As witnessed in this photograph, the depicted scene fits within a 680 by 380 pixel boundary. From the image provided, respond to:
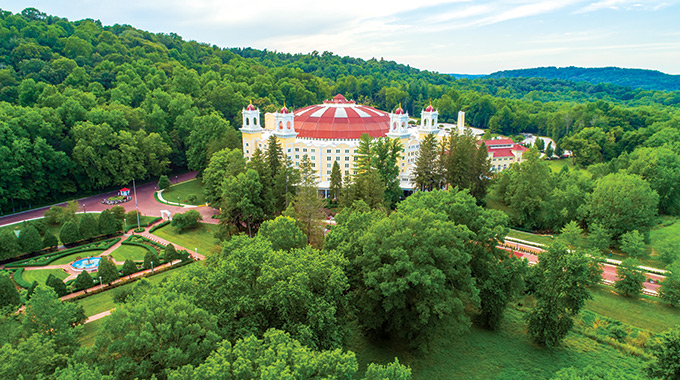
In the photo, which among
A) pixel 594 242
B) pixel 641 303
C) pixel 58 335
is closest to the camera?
pixel 58 335

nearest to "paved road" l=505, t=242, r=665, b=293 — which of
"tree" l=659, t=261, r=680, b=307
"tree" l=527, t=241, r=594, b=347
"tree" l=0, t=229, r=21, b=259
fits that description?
"tree" l=659, t=261, r=680, b=307

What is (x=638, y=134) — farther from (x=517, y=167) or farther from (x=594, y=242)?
(x=594, y=242)

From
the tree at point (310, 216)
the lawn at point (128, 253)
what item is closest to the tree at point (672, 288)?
the tree at point (310, 216)

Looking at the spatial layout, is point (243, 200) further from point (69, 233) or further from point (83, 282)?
point (69, 233)

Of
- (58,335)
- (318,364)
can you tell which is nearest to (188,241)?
(58,335)

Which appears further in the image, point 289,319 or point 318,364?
point 289,319

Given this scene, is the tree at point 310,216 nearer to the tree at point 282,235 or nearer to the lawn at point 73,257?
the tree at point 282,235
